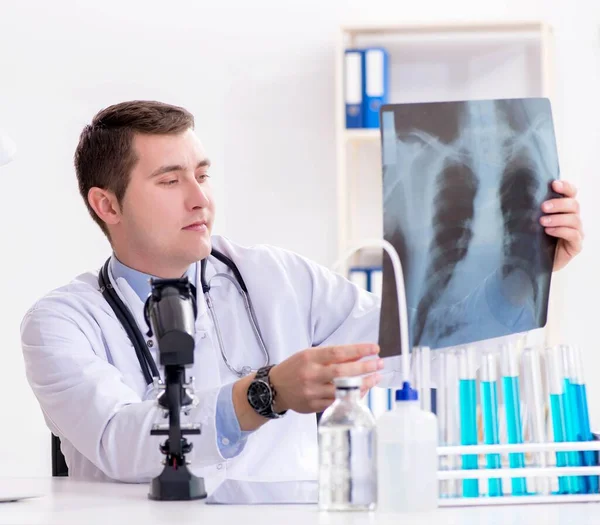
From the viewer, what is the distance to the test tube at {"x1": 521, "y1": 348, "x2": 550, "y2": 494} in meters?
1.21

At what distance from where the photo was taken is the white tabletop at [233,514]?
1063 mm

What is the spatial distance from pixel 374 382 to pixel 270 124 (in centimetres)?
274

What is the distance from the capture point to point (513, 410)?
3.98 feet

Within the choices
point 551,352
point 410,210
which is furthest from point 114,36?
point 551,352

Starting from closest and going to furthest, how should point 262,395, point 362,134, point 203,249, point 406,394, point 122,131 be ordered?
point 406,394, point 262,395, point 203,249, point 122,131, point 362,134

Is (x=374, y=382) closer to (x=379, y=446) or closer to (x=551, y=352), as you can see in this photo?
(x=379, y=446)

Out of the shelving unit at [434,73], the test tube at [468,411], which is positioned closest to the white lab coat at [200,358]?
the test tube at [468,411]

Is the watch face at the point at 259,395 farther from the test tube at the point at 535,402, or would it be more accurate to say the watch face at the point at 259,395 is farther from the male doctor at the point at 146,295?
the test tube at the point at 535,402

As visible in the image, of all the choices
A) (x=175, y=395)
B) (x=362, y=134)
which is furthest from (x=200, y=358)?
(x=362, y=134)

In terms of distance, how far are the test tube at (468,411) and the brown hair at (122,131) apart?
1.08 m

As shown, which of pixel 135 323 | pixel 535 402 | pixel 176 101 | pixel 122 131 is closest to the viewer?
pixel 535 402

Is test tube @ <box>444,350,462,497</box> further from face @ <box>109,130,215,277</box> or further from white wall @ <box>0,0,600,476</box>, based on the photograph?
white wall @ <box>0,0,600,476</box>

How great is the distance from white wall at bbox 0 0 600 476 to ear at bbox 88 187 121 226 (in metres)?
1.63

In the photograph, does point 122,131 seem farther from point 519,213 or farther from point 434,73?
point 434,73
